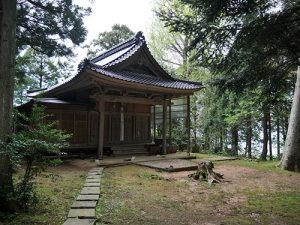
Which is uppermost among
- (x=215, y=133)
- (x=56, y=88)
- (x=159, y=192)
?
(x=56, y=88)

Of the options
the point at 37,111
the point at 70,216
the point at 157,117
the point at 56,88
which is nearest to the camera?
the point at 70,216

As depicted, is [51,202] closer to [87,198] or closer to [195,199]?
[87,198]

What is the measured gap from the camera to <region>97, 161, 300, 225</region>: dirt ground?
17.7ft

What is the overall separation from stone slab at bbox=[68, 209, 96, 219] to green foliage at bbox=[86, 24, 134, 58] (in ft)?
80.3

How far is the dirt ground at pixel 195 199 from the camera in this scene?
541 cm

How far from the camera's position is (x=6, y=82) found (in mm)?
5137

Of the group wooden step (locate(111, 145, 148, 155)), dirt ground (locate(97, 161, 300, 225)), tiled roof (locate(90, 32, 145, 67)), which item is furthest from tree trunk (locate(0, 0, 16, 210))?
tiled roof (locate(90, 32, 145, 67))

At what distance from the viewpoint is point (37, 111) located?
553cm

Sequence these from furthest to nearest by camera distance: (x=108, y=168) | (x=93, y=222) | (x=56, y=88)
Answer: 1. (x=56, y=88)
2. (x=108, y=168)
3. (x=93, y=222)

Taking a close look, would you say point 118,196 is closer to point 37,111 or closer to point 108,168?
point 37,111

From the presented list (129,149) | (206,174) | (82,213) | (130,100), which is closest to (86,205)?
(82,213)

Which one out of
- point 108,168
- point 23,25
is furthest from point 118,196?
point 23,25

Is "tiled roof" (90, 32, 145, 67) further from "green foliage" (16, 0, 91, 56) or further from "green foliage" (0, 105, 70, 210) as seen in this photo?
"green foliage" (0, 105, 70, 210)

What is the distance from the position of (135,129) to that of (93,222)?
10.8 m
